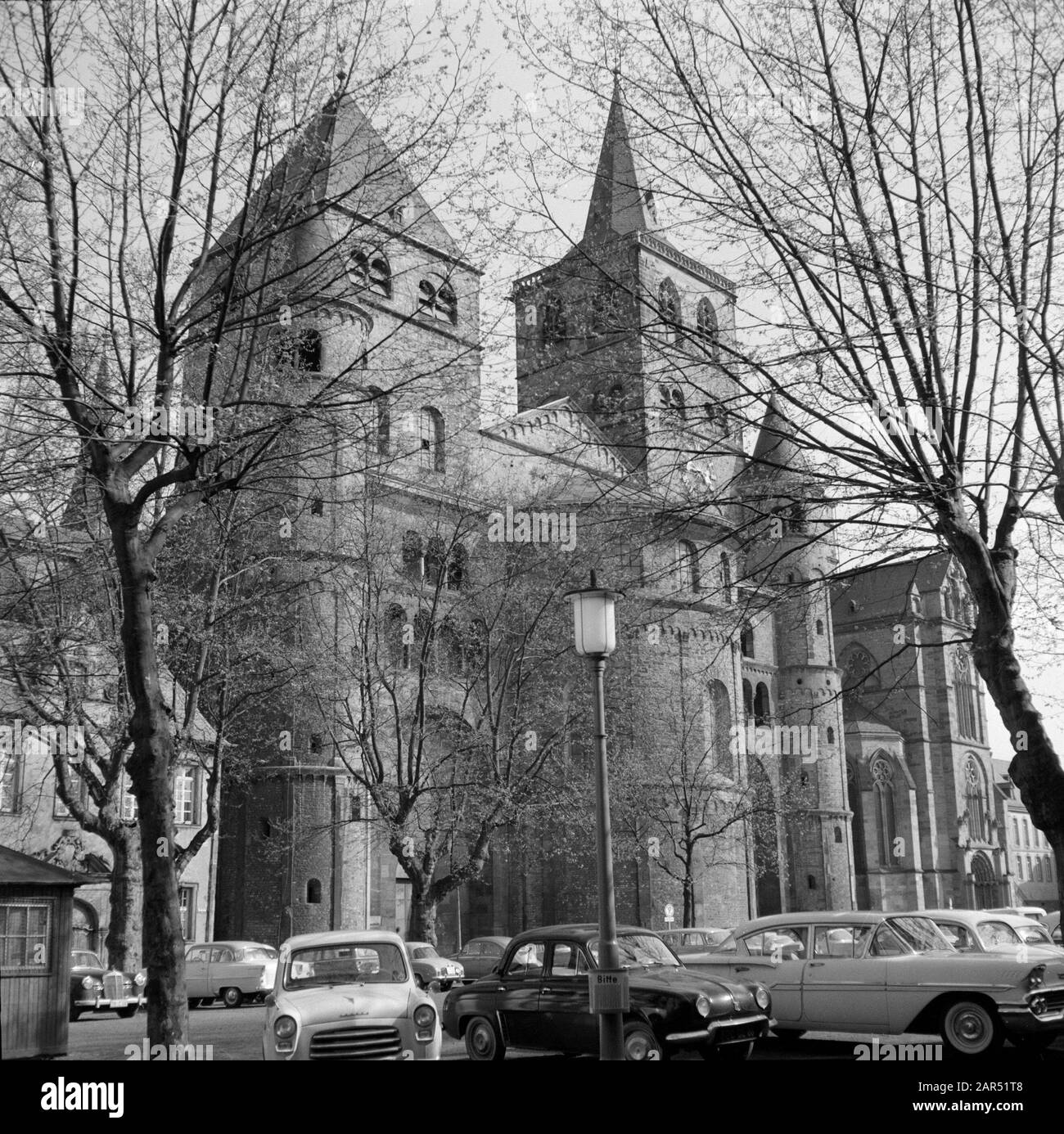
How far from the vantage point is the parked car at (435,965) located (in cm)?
2527

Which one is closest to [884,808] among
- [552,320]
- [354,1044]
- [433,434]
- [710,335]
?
[433,434]

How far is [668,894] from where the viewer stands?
4456cm

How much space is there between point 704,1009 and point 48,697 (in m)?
15.2

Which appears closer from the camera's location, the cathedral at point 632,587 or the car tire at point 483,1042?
the cathedral at point 632,587

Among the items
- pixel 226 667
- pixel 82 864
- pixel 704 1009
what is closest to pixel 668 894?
pixel 82 864

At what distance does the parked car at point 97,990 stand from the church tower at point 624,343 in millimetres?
15110

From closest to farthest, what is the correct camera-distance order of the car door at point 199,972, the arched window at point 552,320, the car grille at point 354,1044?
the car grille at point 354,1044 < the arched window at point 552,320 < the car door at point 199,972

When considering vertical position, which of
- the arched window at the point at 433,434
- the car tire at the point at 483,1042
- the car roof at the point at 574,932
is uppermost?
the arched window at the point at 433,434

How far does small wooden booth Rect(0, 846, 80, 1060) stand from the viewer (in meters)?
14.4

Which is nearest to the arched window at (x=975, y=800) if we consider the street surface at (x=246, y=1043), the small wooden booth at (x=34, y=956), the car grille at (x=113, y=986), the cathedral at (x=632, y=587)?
the cathedral at (x=632, y=587)

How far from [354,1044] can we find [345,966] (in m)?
1.07

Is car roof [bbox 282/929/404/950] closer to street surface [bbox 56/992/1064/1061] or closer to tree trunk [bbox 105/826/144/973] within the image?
street surface [bbox 56/992/1064/1061]

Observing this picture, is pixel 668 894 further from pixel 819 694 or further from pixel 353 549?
pixel 353 549

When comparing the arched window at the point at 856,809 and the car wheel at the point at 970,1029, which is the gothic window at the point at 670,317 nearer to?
the car wheel at the point at 970,1029
